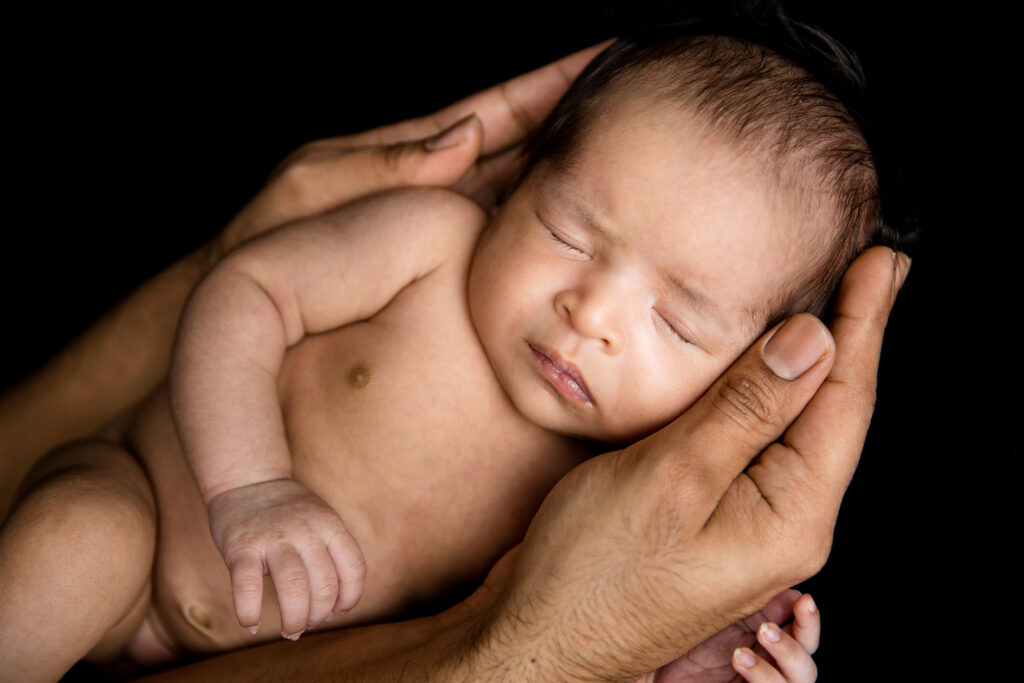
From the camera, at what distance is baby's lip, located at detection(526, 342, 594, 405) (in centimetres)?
142

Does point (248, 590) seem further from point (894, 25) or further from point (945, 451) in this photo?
point (894, 25)

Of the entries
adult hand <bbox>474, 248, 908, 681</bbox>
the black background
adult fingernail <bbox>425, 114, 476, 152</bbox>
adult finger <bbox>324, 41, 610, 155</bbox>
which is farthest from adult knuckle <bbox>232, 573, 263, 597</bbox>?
the black background

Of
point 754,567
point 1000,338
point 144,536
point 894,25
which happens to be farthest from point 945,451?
point 144,536

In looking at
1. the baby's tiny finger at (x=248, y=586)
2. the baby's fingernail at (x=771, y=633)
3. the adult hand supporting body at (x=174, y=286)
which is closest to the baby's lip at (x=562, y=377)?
the baby's fingernail at (x=771, y=633)

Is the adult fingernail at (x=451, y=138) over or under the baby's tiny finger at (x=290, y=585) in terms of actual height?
over

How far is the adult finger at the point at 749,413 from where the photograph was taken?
4.02 feet

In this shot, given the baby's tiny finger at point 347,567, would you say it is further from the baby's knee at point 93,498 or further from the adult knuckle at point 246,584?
the baby's knee at point 93,498

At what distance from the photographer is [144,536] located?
1537 millimetres

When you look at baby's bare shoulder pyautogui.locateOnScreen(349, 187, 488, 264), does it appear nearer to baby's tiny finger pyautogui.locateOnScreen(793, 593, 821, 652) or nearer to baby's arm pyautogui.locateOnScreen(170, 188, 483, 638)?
baby's arm pyautogui.locateOnScreen(170, 188, 483, 638)

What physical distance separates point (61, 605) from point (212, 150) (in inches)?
57.0

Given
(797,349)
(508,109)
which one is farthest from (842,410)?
(508,109)

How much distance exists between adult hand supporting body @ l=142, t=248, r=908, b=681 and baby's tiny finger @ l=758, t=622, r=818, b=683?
9 centimetres

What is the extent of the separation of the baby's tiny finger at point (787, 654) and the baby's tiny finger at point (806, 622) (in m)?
0.02

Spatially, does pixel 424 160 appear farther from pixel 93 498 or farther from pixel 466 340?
pixel 93 498
